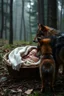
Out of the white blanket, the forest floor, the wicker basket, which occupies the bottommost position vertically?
the forest floor

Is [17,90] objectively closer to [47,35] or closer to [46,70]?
[46,70]

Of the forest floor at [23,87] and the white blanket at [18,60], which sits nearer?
the forest floor at [23,87]

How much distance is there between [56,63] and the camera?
18.2 feet

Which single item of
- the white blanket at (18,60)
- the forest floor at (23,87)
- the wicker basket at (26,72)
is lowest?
the forest floor at (23,87)

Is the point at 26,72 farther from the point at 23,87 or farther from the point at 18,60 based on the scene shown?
the point at 23,87

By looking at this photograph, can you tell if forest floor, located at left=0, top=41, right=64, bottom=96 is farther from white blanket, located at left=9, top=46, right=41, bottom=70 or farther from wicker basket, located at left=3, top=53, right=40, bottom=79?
white blanket, located at left=9, top=46, right=41, bottom=70

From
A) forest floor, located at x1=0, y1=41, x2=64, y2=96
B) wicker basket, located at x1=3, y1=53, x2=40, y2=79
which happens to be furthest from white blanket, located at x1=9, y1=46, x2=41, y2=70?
forest floor, located at x1=0, y1=41, x2=64, y2=96

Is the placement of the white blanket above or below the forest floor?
above

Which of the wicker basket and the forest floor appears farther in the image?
the wicker basket

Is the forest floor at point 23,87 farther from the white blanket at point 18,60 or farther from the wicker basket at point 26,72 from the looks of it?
the white blanket at point 18,60

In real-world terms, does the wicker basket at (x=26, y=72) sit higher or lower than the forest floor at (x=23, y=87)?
higher

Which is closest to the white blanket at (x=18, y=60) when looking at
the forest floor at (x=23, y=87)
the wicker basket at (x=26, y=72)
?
the wicker basket at (x=26, y=72)

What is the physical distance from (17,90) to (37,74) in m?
0.89

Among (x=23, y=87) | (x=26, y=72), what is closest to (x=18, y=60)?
(x=26, y=72)
